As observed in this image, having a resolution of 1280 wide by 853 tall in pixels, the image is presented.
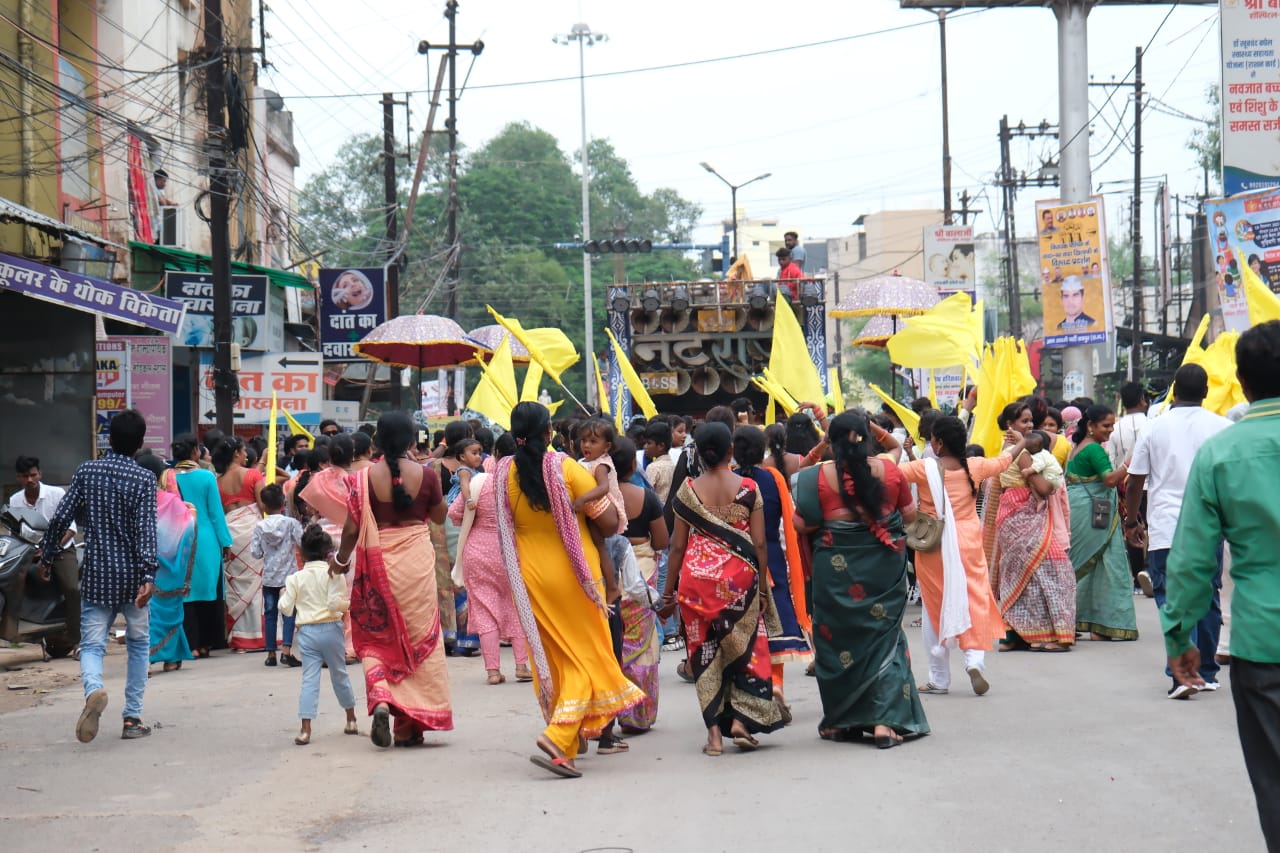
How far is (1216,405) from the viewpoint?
1128 centimetres

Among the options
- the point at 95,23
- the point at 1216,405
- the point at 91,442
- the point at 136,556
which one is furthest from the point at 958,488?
the point at 95,23

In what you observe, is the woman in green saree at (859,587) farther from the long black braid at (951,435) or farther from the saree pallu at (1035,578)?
the saree pallu at (1035,578)

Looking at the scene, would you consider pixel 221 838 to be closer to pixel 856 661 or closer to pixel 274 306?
pixel 856 661

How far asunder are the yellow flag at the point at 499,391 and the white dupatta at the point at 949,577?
475cm

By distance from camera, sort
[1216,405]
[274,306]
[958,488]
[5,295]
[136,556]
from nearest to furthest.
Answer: [136,556] < [958,488] < [1216,405] < [5,295] < [274,306]

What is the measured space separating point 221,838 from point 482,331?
16.2 meters

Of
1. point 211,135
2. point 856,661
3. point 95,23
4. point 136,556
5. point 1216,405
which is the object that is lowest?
point 856,661

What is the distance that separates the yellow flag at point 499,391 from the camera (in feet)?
41.9

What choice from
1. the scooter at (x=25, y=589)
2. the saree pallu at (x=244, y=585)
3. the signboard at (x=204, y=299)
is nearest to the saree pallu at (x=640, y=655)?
the saree pallu at (x=244, y=585)

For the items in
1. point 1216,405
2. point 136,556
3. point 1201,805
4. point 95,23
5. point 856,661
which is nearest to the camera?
point 1201,805

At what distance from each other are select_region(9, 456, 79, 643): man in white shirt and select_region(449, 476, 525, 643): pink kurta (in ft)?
11.2

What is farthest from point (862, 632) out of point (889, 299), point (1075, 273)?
point (1075, 273)

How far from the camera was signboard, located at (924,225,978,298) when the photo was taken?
29188mm

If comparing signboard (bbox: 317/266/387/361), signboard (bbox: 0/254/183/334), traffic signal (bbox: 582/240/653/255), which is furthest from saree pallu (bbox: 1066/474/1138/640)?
traffic signal (bbox: 582/240/653/255)
